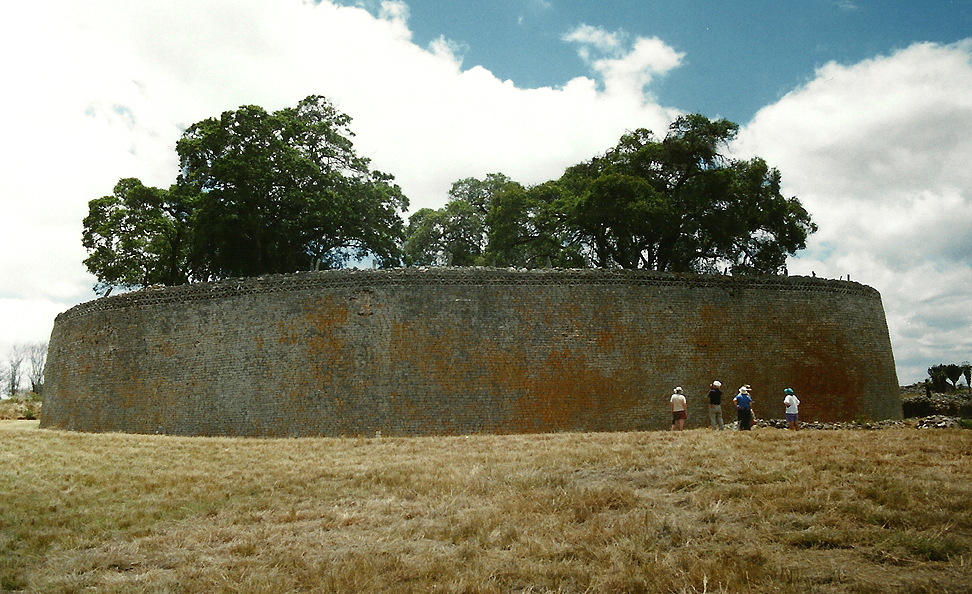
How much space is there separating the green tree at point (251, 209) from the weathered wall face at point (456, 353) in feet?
25.5

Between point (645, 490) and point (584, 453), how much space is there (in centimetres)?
289

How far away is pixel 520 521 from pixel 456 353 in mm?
11658

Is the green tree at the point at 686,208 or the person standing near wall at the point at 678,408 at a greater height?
the green tree at the point at 686,208

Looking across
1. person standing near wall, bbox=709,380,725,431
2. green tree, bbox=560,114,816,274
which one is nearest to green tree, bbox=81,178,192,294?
green tree, bbox=560,114,816,274

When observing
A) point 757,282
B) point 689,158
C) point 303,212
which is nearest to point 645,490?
point 757,282

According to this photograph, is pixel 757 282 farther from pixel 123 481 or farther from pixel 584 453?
pixel 123 481

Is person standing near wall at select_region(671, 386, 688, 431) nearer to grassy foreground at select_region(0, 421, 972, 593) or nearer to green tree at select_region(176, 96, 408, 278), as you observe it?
grassy foreground at select_region(0, 421, 972, 593)

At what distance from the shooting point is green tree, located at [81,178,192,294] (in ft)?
102

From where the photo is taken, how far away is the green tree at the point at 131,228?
102ft

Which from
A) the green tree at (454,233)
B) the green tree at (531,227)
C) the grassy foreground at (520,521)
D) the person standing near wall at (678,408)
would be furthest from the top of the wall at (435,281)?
the green tree at (454,233)

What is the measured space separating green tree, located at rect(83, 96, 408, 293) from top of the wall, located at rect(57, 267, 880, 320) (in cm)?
723

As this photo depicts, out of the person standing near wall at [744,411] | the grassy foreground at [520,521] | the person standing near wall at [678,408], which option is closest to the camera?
the grassy foreground at [520,521]

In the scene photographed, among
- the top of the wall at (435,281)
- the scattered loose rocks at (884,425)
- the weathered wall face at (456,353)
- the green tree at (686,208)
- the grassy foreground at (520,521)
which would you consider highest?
the green tree at (686,208)

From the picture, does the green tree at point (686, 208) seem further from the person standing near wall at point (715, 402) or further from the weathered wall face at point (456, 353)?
the person standing near wall at point (715, 402)
